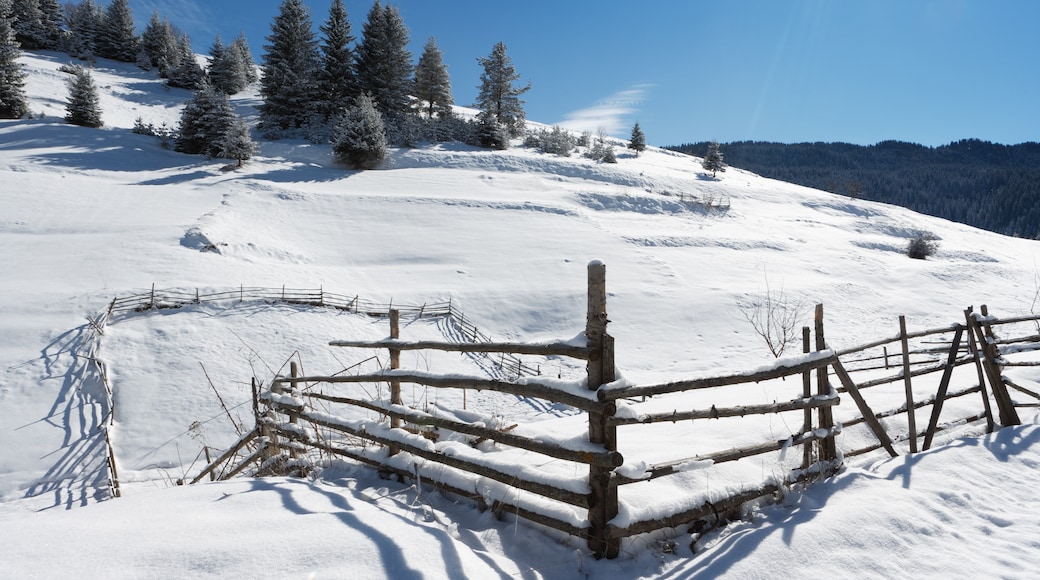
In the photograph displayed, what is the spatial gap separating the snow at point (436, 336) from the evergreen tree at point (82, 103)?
5.06 feet

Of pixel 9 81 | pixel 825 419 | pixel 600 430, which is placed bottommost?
pixel 825 419

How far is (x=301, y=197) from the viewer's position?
2648 cm

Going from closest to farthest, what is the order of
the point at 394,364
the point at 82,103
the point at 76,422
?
the point at 394,364 < the point at 76,422 < the point at 82,103

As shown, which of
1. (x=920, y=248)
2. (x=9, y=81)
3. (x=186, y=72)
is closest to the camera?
(x=920, y=248)

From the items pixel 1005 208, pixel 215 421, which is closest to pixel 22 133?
pixel 215 421

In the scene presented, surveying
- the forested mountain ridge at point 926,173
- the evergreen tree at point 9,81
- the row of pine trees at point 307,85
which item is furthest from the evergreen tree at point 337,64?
the forested mountain ridge at point 926,173

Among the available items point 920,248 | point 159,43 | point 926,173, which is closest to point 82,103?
point 159,43

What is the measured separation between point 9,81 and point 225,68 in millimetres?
20119

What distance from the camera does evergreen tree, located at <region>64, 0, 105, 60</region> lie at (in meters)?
54.7

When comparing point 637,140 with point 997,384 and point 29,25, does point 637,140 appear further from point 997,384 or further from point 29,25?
point 29,25

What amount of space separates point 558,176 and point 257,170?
20.7 meters

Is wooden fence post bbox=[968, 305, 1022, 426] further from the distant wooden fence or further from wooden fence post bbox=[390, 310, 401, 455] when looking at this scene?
wooden fence post bbox=[390, 310, 401, 455]

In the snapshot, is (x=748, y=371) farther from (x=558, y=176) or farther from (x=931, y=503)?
(x=558, y=176)

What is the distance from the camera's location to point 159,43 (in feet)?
189
